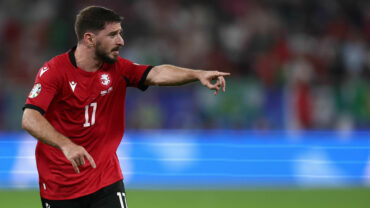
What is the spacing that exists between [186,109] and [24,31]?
4415 mm

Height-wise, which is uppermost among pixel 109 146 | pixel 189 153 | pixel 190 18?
pixel 190 18

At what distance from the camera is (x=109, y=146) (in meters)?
5.18

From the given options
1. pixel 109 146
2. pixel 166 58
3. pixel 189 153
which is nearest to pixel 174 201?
pixel 189 153

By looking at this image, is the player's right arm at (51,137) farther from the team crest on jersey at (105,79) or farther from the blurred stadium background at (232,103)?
the blurred stadium background at (232,103)

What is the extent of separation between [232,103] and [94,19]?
31.1ft

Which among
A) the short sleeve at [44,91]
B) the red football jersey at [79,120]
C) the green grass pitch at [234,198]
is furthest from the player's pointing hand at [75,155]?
the green grass pitch at [234,198]

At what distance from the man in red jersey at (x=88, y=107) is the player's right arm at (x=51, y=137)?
0.98ft

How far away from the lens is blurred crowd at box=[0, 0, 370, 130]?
1431 cm

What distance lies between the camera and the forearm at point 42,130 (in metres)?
4.44

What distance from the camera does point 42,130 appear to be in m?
4.51

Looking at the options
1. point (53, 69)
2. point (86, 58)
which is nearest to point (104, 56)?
point (86, 58)

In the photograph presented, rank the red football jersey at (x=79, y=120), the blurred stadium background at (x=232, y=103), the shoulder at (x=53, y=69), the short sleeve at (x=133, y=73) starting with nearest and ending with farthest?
the shoulder at (x=53, y=69)
the red football jersey at (x=79, y=120)
the short sleeve at (x=133, y=73)
the blurred stadium background at (x=232, y=103)

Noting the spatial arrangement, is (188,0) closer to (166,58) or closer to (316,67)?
(166,58)

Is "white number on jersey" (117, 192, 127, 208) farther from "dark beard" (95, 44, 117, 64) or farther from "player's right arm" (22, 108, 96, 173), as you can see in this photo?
"dark beard" (95, 44, 117, 64)
